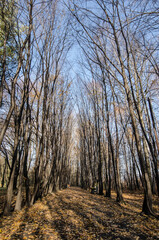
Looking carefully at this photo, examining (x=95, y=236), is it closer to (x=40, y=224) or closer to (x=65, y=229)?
(x=65, y=229)

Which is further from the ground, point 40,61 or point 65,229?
point 40,61

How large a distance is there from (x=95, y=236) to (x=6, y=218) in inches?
94.5

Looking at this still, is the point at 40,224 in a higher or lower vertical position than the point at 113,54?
lower

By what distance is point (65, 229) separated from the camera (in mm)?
3027

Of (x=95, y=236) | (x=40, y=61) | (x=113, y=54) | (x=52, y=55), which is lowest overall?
(x=95, y=236)

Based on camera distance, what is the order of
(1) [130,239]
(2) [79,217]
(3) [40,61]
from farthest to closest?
1. (3) [40,61]
2. (2) [79,217]
3. (1) [130,239]

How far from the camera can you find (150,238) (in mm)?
2609

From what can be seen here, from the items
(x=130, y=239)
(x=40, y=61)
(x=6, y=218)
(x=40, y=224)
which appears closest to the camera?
(x=130, y=239)

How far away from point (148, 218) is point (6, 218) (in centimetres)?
377

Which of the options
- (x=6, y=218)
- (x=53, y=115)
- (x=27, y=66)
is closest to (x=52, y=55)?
(x=27, y=66)

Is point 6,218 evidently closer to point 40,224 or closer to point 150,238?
point 40,224

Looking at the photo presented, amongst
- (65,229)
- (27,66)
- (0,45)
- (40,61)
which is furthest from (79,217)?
(0,45)

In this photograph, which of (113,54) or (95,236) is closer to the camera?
(95,236)

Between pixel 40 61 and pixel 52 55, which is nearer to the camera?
pixel 40 61
